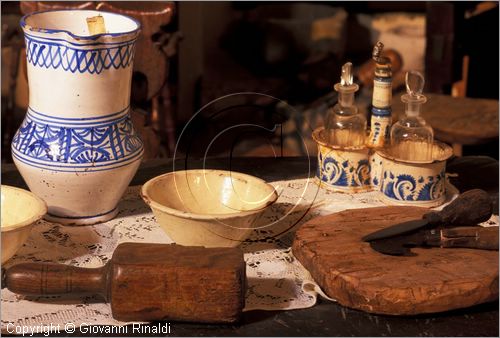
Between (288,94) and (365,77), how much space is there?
313 mm

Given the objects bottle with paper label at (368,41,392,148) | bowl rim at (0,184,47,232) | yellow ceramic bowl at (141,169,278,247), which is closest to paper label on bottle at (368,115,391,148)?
bottle with paper label at (368,41,392,148)

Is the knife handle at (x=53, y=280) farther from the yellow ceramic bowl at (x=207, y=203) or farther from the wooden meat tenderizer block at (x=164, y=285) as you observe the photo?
the yellow ceramic bowl at (x=207, y=203)

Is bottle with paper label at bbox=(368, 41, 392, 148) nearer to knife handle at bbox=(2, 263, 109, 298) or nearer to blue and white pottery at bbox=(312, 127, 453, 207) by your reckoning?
blue and white pottery at bbox=(312, 127, 453, 207)

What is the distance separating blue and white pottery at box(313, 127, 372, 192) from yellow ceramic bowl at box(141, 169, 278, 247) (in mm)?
212

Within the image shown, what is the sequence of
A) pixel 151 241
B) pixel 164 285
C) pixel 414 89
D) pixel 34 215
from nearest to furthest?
pixel 164 285 < pixel 34 215 < pixel 151 241 < pixel 414 89

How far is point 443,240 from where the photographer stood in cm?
131

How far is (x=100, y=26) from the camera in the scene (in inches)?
58.2

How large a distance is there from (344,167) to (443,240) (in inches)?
12.9

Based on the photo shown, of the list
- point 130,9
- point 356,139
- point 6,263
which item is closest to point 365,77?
point 130,9

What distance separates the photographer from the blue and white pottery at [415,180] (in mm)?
1534

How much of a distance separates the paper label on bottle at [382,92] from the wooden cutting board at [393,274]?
0.31 metres

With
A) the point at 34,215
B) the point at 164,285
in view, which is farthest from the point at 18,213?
the point at 164,285

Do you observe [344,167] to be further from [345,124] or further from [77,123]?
[77,123]

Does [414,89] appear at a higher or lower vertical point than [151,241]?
higher
